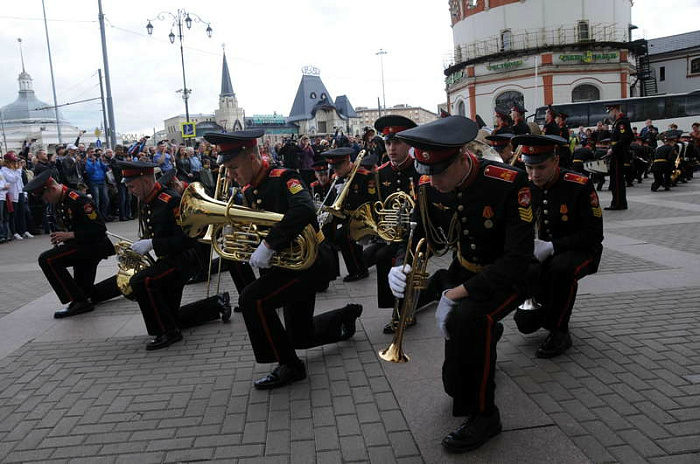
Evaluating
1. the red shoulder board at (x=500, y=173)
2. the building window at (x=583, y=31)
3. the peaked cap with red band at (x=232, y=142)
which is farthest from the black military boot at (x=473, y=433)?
the building window at (x=583, y=31)

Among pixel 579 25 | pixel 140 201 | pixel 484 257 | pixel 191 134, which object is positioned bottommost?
pixel 484 257

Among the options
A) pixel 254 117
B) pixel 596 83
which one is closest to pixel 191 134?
pixel 596 83

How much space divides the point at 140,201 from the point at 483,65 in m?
45.6

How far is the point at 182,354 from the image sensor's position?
5184 mm

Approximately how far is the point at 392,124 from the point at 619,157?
27.7ft

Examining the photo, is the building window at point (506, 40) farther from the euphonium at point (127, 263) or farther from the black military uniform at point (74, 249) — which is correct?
the euphonium at point (127, 263)

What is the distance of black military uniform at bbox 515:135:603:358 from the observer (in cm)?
445

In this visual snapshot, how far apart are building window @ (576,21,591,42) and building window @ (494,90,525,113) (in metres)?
6.94

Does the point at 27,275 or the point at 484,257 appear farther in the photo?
the point at 27,275

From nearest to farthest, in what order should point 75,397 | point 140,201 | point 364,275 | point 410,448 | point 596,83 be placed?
point 410,448
point 75,397
point 140,201
point 364,275
point 596,83

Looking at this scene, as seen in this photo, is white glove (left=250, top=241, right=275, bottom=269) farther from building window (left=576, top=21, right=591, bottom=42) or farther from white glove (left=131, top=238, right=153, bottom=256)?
building window (left=576, top=21, right=591, bottom=42)

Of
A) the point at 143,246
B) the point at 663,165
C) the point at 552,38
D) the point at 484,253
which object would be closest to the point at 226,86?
the point at 552,38

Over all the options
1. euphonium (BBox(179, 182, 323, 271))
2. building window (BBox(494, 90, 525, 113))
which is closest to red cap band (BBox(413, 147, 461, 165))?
euphonium (BBox(179, 182, 323, 271))

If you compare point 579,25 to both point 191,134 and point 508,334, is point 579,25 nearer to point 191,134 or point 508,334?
point 191,134
